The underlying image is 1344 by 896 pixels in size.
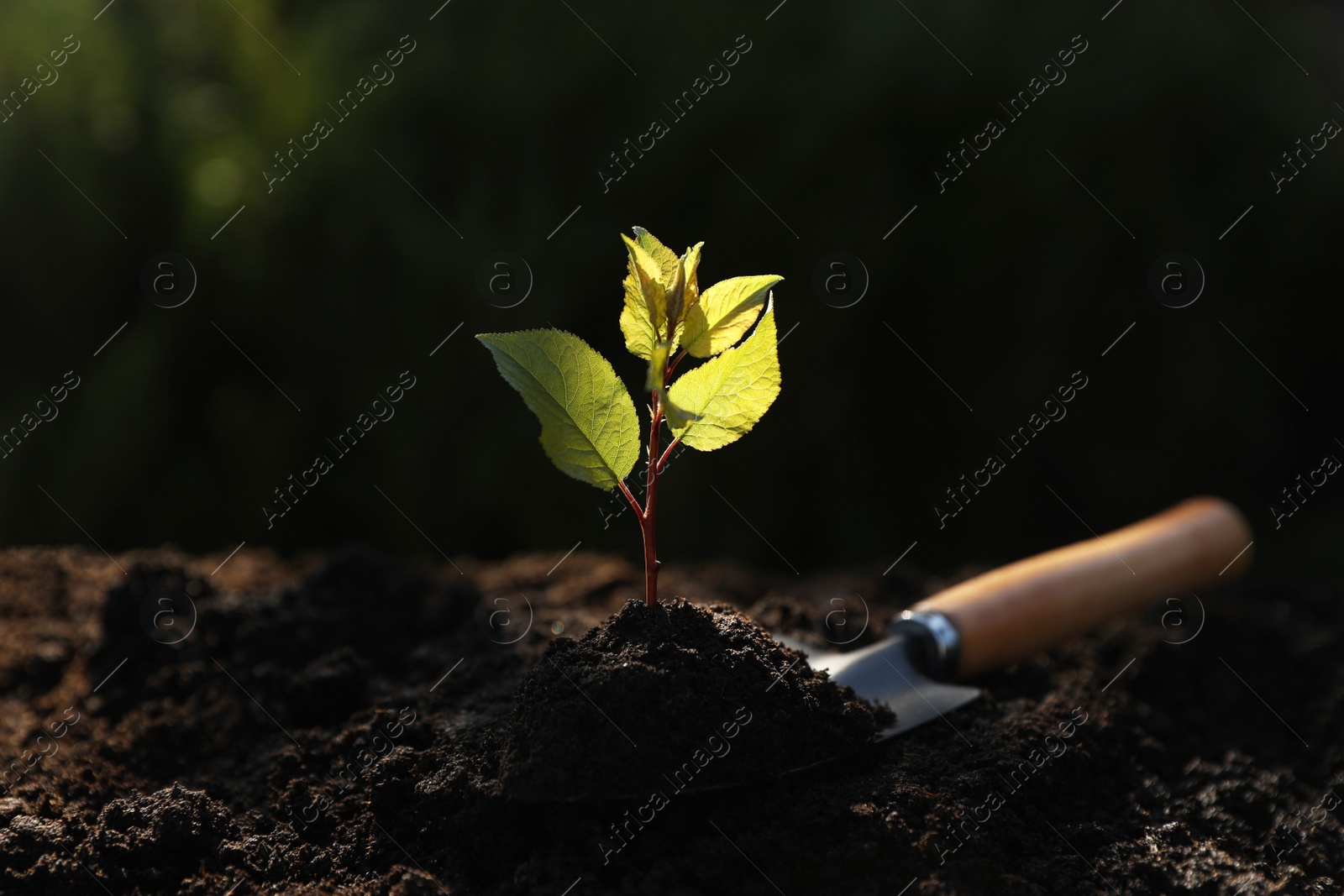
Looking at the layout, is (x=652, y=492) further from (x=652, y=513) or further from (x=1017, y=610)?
(x=1017, y=610)

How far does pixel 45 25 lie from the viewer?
10.5 ft

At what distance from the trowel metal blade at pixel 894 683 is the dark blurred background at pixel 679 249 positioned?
152 centimetres

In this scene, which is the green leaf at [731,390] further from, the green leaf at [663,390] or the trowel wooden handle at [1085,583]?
the trowel wooden handle at [1085,583]

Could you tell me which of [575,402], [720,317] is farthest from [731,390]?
[575,402]

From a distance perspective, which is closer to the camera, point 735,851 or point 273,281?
point 735,851

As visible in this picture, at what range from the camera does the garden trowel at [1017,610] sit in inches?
60.1

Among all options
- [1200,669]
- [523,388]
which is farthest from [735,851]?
[1200,669]

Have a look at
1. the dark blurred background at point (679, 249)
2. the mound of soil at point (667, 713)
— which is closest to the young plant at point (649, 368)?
the mound of soil at point (667, 713)

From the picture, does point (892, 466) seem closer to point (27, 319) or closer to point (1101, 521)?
point (1101, 521)

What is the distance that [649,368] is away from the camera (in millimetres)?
1250

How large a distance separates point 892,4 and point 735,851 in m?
2.71

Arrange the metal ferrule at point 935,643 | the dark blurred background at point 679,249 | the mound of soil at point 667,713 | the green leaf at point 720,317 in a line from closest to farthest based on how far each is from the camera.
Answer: the mound of soil at point 667,713
the green leaf at point 720,317
the metal ferrule at point 935,643
the dark blurred background at point 679,249

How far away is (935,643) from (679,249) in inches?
67.9

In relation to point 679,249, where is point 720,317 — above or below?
below
